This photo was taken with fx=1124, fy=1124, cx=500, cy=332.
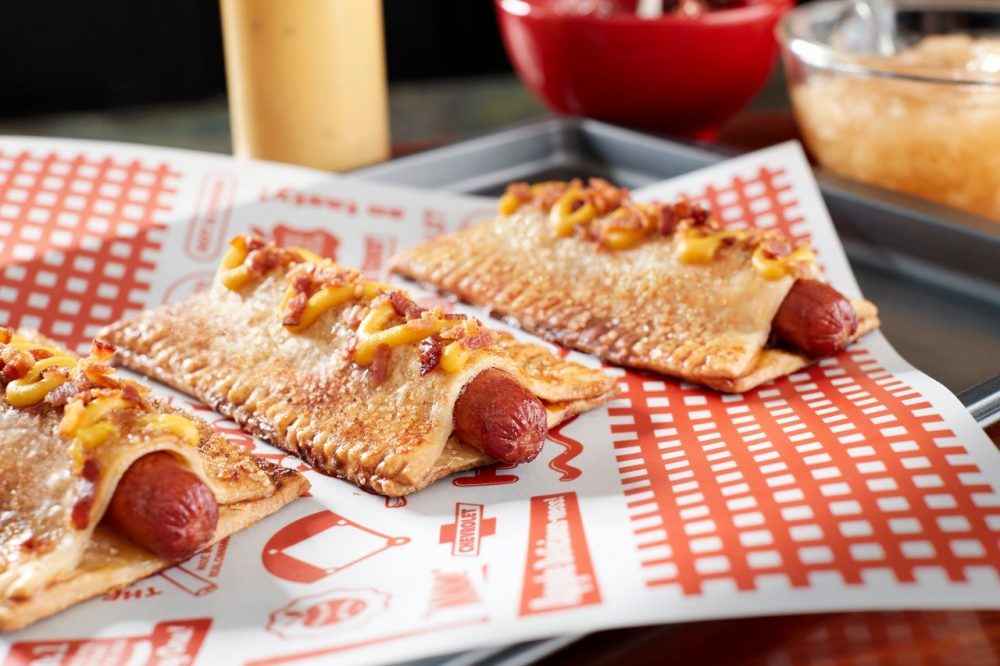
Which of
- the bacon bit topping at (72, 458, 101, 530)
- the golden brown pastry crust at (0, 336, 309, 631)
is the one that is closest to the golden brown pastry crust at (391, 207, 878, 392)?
the golden brown pastry crust at (0, 336, 309, 631)

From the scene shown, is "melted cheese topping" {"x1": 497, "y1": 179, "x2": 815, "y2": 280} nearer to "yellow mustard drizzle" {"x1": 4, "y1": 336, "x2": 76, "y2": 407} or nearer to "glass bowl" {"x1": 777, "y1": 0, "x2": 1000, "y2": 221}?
"glass bowl" {"x1": 777, "y1": 0, "x2": 1000, "y2": 221}

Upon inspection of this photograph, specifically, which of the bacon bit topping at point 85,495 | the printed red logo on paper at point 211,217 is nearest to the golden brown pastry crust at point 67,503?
the bacon bit topping at point 85,495

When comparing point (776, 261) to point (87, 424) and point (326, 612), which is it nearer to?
point (326, 612)

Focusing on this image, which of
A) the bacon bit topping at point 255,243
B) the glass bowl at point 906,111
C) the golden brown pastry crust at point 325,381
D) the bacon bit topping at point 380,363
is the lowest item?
the golden brown pastry crust at point 325,381

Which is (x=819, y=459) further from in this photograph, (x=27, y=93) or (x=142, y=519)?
(x=27, y=93)

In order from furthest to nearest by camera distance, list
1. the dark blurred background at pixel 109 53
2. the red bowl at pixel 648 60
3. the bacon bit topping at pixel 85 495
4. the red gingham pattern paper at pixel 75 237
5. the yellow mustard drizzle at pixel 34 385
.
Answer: the dark blurred background at pixel 109 53, the red bowl at pixel 648 60, the red gingham pattern paper at pixel 75 237, the yellow mustard drizzle at pixel 34 385, the bacon bit topping at pixel 85 495

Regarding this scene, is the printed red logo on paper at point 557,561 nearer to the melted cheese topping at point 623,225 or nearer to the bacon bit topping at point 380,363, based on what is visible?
the bacon bit topping at point 380,363

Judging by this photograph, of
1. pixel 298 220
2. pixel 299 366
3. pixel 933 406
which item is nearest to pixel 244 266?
pixel 299 366
